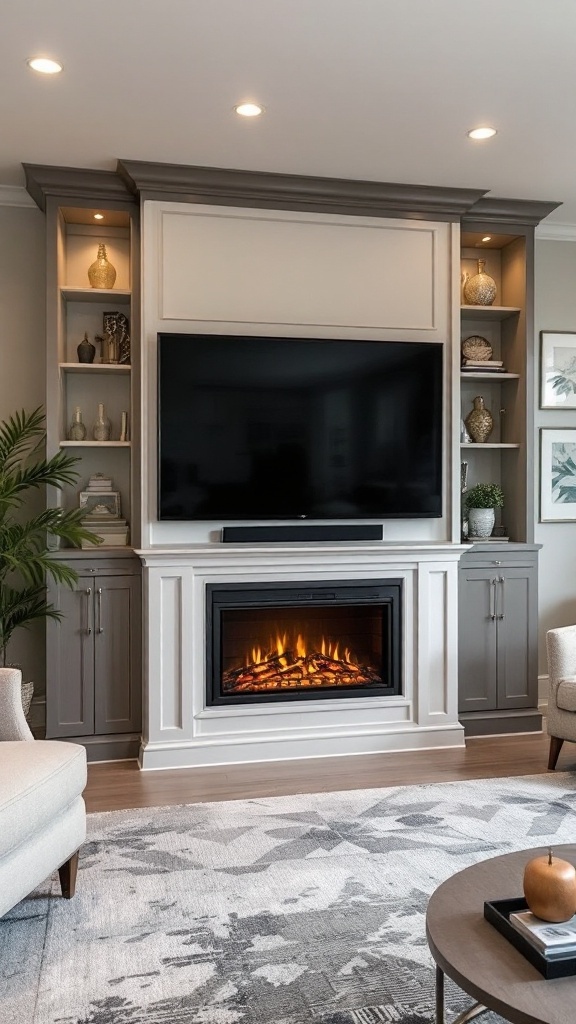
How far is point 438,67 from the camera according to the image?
3105 mm

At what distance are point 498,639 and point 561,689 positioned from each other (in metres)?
0.67

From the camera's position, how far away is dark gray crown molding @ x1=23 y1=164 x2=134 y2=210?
408 centimetres

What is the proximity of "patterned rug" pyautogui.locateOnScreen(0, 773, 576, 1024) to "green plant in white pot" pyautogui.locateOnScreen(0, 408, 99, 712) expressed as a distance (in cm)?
117

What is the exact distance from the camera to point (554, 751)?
4012mm

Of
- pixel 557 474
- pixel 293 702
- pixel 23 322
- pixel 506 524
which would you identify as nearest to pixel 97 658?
pixel 293 702

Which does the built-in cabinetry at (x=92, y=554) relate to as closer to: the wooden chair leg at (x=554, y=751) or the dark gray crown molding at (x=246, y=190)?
the dark gray crown molding at (x=246, y=190)

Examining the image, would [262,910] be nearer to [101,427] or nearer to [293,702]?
[293,702]

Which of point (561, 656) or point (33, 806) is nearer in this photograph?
point (33, 806)

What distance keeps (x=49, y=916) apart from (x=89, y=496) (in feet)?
7.54

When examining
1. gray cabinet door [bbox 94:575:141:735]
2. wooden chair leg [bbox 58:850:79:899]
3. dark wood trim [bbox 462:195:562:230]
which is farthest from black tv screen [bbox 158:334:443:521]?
wooden chair leg [bbox 58:850:79:899]

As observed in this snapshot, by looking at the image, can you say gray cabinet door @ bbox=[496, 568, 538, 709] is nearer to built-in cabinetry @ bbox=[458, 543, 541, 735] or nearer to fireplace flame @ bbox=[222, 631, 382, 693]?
built-in cabinetry @ bbox=[458, 543, 541, 735]

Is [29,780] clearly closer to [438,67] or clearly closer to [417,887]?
[417,887]

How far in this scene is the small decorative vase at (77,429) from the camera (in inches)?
170

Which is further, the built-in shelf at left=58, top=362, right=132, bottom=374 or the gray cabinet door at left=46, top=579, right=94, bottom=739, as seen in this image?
the built-in shelf at left=58, top=362, right=132, bottom=374
